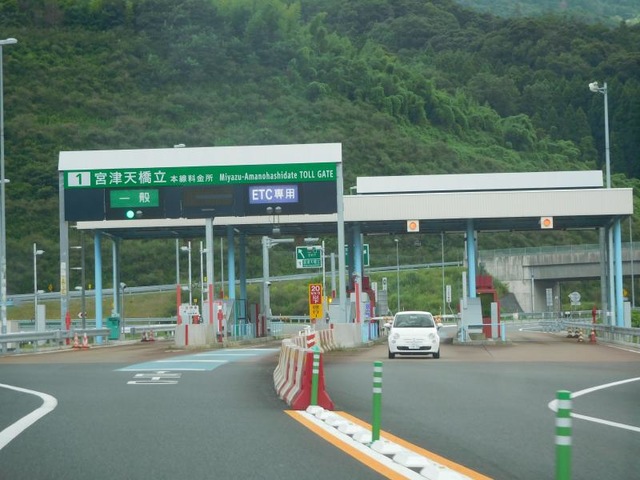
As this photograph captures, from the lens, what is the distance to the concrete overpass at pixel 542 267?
87062 millimetres

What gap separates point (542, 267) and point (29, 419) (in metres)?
76.9

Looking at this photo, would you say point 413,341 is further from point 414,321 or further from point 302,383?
point 302,383

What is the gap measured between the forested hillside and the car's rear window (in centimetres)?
6924

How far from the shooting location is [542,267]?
300 feet

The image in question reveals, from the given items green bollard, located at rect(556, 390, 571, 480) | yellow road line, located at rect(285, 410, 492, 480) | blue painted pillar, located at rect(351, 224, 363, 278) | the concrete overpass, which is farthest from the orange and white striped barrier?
the concrete overpass

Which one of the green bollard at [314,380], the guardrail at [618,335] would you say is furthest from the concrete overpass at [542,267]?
the green bollard at [314,380]

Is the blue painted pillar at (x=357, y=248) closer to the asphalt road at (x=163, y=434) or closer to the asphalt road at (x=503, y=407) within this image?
the asphalt road at (x=503, y=407)

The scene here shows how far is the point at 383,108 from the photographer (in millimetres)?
142375

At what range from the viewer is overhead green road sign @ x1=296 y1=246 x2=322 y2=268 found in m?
63.7

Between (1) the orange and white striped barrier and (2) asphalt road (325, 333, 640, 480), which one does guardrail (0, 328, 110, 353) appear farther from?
(1) the orange and white striped barrier

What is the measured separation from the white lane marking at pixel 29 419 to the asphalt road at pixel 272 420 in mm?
138

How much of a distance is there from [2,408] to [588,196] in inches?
1519

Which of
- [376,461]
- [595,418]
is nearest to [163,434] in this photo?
[376,461]

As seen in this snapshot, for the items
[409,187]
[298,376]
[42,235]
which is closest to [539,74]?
[42,235]
